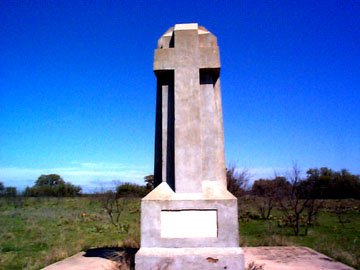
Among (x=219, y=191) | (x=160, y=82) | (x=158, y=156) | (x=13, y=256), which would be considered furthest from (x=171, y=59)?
(x=13, y=256)

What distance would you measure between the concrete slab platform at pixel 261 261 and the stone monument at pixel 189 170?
1.61m

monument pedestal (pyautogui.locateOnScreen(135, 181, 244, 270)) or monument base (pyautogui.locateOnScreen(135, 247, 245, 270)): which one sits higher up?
monument pedestal (pyautogui.locateOnScreen(135, 181, 244, 270))

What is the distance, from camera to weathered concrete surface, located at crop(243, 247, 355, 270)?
19.5 feet

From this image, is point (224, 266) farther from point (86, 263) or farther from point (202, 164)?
point (86, 263)

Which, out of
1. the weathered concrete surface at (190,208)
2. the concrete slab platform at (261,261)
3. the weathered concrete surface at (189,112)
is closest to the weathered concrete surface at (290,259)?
the concrete slab platform at (261,261)

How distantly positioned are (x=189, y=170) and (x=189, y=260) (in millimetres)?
1574

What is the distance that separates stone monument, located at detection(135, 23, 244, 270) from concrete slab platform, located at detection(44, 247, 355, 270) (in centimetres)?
161

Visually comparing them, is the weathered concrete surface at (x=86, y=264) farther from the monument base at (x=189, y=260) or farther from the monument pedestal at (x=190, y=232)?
the monument pedestal at (x=190, y=232)

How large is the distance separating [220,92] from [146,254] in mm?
3656

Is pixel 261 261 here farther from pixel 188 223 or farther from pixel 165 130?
pixel 165 130

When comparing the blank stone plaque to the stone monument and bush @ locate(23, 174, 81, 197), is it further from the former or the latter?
bush @ locate(23, 174, 81, 197)

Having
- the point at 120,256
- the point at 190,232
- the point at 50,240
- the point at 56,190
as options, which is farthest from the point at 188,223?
the point at 56,190

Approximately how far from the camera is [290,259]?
668cm

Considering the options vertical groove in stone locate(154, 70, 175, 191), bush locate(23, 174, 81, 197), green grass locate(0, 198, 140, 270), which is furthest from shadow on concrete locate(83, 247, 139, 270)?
bush locate(23, 174, 81, 197)
